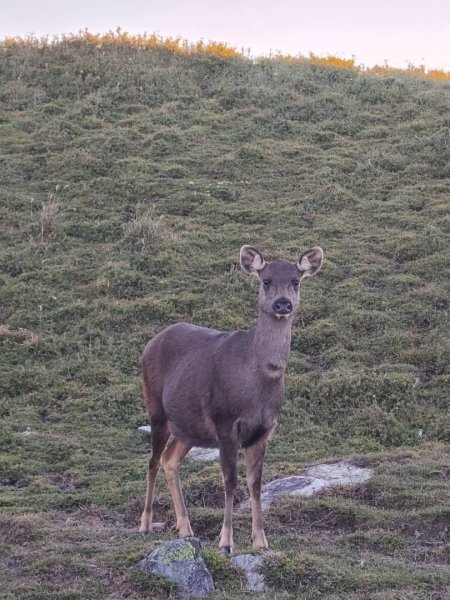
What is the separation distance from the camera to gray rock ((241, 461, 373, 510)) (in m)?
9.66

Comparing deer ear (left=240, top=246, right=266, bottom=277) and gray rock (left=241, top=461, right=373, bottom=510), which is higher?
deer ear (left=240, top=246, right=266, bottom=277)

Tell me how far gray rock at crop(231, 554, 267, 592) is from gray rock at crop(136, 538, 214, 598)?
322 millimetres

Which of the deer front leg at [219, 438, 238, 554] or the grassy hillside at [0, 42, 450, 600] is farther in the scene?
the grassy hillside at [0, 42, 450, 600]

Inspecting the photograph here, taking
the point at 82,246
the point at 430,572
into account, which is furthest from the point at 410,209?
the point at 430,572

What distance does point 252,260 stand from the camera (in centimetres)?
881

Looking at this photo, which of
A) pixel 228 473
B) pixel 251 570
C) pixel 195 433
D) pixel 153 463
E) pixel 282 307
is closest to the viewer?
pixel 251 570

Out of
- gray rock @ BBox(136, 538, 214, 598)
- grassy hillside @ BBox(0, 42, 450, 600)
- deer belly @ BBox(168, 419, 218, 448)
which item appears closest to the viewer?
gray rock @ BBox(136, 538, 214, 598)

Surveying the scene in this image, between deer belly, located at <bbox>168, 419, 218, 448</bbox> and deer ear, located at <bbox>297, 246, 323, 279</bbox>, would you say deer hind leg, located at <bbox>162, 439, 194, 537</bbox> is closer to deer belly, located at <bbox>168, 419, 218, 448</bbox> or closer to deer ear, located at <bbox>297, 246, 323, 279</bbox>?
deer belly, located at <bbox>168, 419, 218, 448</bbox>

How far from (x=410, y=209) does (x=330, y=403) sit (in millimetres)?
6829

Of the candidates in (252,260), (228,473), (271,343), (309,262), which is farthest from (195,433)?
(309,262)

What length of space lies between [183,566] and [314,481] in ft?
10.3

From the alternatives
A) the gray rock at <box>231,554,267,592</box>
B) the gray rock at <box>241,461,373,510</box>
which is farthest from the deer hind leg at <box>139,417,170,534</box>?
the gray rock at <box>231,554,267,592</box>

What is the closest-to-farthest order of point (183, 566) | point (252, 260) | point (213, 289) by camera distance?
point (183, 566) < point (252, 260) < point (213, 289)

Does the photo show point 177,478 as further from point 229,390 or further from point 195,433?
point 229,390
